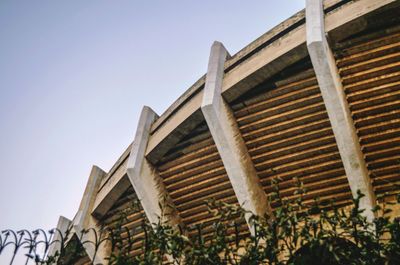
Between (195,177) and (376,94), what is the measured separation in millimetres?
4432

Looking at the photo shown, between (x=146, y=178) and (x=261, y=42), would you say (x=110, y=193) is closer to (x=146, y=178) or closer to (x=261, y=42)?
(x=146, y=178)

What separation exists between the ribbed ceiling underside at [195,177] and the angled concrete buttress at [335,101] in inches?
111

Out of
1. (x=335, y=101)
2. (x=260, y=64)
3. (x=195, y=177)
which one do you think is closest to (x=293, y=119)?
(x=335, y=101)

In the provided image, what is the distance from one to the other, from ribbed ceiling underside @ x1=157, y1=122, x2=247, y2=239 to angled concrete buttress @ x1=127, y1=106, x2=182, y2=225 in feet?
0.86

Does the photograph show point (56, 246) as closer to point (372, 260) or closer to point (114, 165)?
point (114, 165)

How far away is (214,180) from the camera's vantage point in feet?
27.4

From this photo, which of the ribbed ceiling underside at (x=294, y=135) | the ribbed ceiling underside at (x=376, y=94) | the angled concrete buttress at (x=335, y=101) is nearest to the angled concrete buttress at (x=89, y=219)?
the ribbed ceiling underside at (x=294, y=135)

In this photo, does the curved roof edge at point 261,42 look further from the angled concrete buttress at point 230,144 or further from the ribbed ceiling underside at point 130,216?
the ribbed ceiling underside at point 130,216

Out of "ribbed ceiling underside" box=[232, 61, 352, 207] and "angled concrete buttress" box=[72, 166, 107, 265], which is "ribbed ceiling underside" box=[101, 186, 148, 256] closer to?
"angled concrete buttress" box=[72, 166, 107, 265]

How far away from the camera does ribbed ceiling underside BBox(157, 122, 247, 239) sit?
27.1ft

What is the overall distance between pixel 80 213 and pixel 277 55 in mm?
7390

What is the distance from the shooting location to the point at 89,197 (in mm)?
10547

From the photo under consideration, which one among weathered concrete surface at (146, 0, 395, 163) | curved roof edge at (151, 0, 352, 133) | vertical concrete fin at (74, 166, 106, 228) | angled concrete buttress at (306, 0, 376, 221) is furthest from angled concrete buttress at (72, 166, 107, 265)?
angled concrete buttress at (306, 0, 376, 221)

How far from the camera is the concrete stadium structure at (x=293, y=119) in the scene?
655 cm
